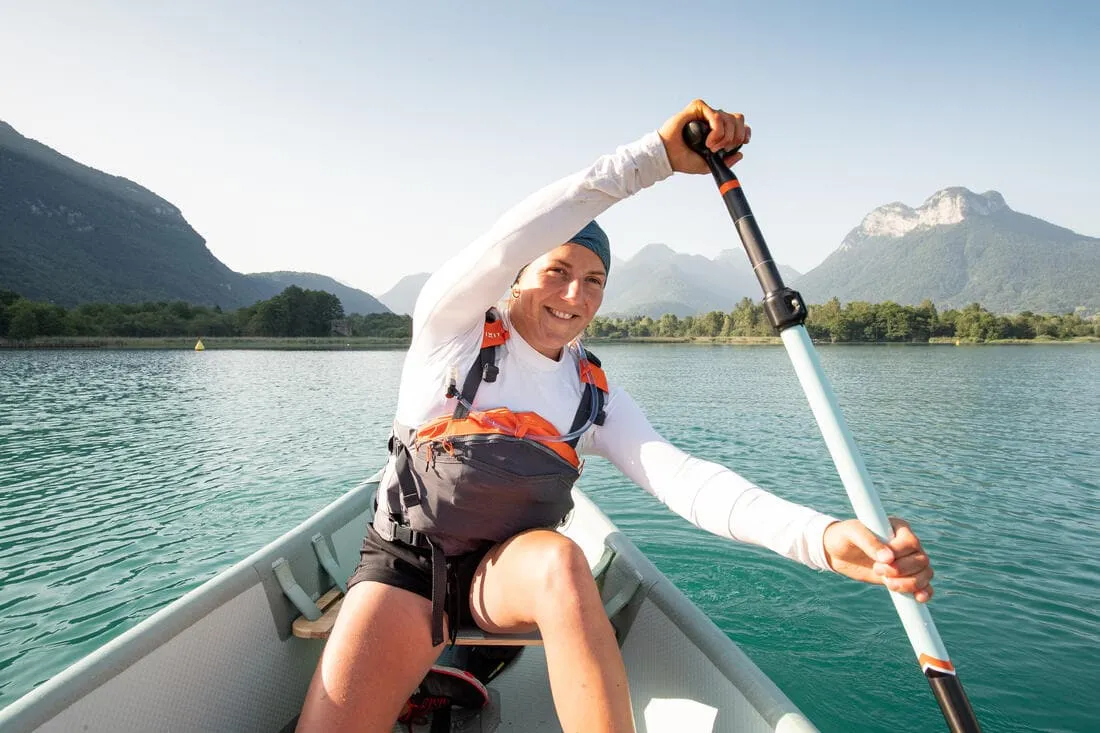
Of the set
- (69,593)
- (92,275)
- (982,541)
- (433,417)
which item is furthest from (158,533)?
(92,275)

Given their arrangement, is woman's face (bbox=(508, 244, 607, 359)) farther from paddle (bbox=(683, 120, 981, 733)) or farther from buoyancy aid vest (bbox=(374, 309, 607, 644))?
paddle (bbox=(683, 120, 981, 733))

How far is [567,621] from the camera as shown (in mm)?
2043

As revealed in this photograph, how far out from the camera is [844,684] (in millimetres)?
5188

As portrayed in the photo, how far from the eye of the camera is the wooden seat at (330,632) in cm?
246

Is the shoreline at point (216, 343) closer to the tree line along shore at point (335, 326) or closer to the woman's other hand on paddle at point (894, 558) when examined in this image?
the tree line along shore at point (335, 326)

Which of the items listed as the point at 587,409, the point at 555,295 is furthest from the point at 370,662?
the point at 555,295

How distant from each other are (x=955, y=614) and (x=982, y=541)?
10.5ft

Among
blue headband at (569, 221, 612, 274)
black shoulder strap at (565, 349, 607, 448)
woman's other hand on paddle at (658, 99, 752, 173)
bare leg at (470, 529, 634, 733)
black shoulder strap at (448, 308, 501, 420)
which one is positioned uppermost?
woman's other hand on paddle at (658, 99, 752, 173)

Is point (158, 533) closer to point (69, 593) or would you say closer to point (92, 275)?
point (69, 593)

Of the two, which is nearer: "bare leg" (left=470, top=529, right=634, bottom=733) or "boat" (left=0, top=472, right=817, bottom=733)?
"bare leg" (left=470, top=529, right=634, bottom=733)

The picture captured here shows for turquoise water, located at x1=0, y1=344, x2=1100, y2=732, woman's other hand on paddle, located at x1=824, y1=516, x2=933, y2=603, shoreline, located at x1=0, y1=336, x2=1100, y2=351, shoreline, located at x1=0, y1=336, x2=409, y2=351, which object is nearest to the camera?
woman's other hand on paddle, located at x1=824, y1=516, x2=933, y2=603

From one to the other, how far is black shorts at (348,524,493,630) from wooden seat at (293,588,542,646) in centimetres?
7

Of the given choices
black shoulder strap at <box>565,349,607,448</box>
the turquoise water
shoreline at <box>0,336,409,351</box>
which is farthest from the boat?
shoreline at <box>0,336,409,351</box>

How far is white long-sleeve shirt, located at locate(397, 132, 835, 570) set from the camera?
2213mm
